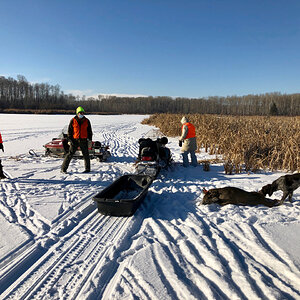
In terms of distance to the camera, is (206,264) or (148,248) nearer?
(206,264)

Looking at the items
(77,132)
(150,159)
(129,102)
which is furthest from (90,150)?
(129,102)

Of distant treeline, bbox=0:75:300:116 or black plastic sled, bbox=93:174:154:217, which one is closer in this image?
black plastic sled, bbox=93:174:154:217

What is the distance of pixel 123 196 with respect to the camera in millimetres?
5035

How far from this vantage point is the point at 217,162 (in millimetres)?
8594

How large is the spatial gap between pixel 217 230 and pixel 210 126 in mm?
9265

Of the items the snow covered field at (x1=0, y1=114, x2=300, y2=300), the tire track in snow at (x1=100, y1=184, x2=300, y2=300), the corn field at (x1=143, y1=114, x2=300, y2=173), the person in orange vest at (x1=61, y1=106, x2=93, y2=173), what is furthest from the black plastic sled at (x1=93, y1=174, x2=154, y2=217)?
the corn field at (x1=143, y1=114, x2=300, y2=173)

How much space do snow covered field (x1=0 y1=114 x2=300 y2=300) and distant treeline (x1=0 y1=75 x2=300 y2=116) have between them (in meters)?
66.9

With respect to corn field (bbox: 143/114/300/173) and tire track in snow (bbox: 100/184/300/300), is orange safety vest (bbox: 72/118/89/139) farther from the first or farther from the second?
corn field (bbox: 143/114/300/173)

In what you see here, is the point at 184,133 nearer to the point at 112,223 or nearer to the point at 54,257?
the point at 112,223

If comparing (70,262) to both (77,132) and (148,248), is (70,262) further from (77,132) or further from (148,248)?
(77,132)

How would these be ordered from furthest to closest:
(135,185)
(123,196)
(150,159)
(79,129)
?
(79,129) < (150,159) < (135,185) < (123,196)

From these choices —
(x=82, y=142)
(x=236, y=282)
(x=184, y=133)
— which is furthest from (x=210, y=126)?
(x=236, y=282)

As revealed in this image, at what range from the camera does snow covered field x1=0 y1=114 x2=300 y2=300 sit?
2.35 meters

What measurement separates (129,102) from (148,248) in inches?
4346
